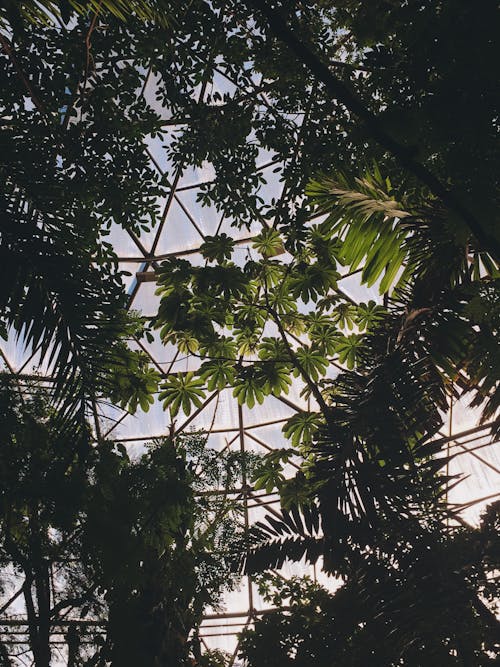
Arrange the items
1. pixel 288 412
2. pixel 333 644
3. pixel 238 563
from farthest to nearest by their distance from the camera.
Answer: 1. pixel 288 412
2. pixel 333 644
3. pixel 238 563

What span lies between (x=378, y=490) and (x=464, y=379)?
46.6 inches

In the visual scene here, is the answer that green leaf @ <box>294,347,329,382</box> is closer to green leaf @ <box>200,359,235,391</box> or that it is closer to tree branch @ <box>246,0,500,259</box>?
green leaf @ <box>200,359,235,391</box>

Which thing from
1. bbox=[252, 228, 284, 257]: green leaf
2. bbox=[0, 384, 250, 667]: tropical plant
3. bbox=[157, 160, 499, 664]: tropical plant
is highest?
bbox=[252, 228, 284, 257]: green leaf

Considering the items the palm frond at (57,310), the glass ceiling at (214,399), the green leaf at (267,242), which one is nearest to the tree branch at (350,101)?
the palm frond at (57,310)

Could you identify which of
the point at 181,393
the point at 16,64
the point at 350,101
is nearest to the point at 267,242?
the point at 181,393

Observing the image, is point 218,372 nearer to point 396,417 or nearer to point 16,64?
point 396,417

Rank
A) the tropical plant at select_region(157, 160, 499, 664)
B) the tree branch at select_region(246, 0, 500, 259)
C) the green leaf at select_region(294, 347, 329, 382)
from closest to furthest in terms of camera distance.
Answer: the tree branch at select_region(246, 0, 500, 259) → the tropical plant at select_region(157, 160, 499, 664) → the green leaf at select_region(294, 347, 329, 382)

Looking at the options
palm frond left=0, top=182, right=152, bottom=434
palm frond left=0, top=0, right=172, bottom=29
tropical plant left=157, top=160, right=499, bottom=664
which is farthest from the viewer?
tropical plant left=157, top=160, right=499, bottom=664

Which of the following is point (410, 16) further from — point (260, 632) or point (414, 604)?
point (260, 632)

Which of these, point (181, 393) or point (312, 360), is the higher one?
point (181, 393)

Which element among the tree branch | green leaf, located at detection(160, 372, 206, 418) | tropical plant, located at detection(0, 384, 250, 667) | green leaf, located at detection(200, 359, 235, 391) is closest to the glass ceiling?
tropical plant, located at detection(0, 384, 250, 667)

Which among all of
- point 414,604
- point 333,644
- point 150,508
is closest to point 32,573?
point 150,508

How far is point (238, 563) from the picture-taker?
3238mm

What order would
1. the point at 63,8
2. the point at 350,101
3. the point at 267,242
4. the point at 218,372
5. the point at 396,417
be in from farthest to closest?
1. the point at 267,242
2. the point at 218,372
3. the point at 396,417
4. the point at 63,8
5. the point at 350,101
